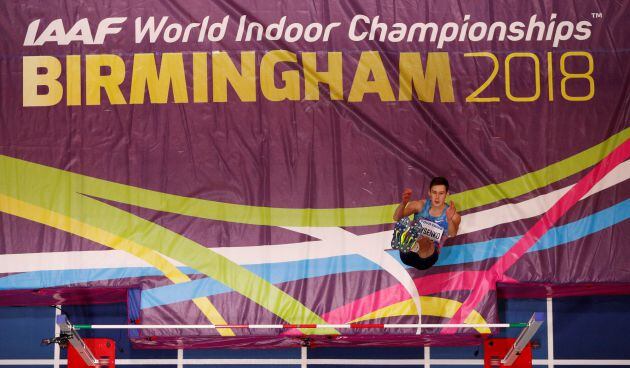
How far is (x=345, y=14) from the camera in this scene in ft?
Answer: 23.1

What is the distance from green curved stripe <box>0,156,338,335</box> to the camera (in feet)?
22.4

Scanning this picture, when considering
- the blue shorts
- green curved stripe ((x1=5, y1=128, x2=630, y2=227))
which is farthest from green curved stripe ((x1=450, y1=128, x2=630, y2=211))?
the blue shorts

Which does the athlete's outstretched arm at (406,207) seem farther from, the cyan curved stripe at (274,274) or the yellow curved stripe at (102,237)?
the yellow curved stripe at (102,237)

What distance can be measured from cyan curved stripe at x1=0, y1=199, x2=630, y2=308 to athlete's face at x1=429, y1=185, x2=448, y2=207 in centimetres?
49

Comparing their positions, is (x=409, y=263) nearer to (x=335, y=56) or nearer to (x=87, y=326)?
(x=335, y=56)

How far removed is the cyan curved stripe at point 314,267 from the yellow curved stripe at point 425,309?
35 cm

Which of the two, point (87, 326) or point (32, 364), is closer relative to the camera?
point (87, 326)

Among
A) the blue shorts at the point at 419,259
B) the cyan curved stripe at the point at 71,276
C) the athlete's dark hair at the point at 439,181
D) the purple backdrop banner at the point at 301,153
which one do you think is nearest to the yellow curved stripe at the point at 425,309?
the purple backdrop banner at the point at 301,153

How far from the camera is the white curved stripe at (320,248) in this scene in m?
6.87

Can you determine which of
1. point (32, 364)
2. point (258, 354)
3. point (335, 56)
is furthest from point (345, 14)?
point (32, 364)

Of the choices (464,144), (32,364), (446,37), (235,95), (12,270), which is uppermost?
(446,37)

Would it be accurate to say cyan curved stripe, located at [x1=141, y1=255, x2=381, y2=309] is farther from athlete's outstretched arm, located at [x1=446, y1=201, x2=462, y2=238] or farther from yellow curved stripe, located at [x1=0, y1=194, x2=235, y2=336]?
athlete's outstretched arm, located at [x1=446, y1=201, x2=462, y2=238]

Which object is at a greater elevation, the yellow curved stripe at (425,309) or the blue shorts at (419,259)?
the blue shorts at (419,259)

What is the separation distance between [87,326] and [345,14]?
371cm
